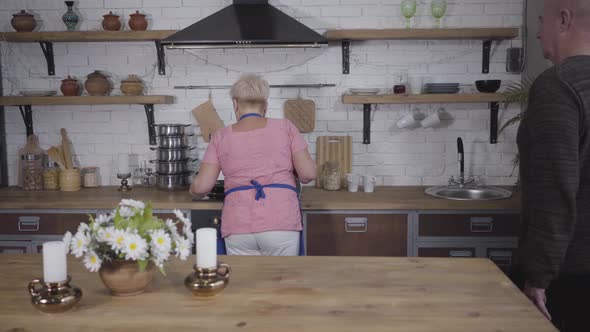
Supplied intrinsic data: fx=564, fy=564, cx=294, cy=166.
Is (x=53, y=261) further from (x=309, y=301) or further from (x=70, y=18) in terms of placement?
(x=70, y=18)

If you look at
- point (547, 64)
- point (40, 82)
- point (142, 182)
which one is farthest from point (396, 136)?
point (40, 82)

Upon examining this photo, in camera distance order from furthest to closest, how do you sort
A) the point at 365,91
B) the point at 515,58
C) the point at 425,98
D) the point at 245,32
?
1. the point at 515,58
2. the point at 365,91
3. the point at 425,98
4. the point at 245,32

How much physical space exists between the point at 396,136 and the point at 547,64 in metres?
1.08

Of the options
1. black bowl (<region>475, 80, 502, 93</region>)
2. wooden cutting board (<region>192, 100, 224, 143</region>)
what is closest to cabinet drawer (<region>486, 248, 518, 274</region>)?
black bowl (<region>475, 80, 502, 93</region>)

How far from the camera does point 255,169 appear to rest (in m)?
2.66

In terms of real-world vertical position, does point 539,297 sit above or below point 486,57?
below

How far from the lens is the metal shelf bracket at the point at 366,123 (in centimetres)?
396

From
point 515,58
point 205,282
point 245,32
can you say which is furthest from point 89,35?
point 515,58

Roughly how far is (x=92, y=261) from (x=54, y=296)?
14 centimetres

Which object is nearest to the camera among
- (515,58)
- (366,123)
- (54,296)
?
(54,296)

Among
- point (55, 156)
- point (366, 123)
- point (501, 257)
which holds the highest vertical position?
point (366, 123)

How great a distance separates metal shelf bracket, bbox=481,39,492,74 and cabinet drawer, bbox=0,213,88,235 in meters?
2.83

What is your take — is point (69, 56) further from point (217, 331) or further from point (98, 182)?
point (217, 331)

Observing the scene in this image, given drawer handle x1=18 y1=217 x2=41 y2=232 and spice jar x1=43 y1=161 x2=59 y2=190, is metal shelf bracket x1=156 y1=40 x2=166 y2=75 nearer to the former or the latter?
spice jar x1=43 y1=161 x2=59 y2=190
